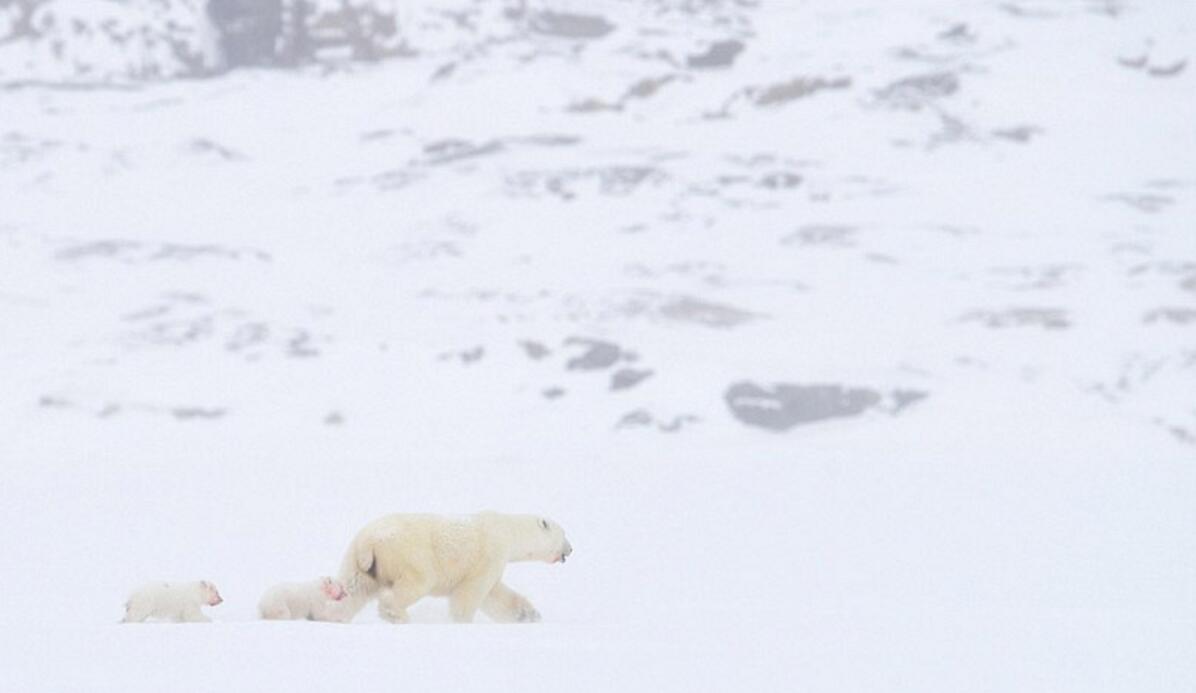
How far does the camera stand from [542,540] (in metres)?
6.45

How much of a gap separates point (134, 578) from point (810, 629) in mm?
5275

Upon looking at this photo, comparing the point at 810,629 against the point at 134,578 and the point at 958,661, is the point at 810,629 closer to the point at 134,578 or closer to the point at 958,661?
the point at 958,661

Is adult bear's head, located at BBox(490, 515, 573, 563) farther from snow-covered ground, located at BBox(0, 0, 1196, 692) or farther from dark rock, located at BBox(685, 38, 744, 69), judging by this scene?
dark rock, located at BBox(685, 38, 744, 69)

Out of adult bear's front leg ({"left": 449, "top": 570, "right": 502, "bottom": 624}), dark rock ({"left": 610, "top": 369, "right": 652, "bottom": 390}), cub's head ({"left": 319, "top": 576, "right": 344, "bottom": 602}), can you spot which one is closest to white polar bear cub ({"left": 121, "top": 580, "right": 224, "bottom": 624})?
cub's head ({"left": 319, "top": 576, "right": 344, "bottom": 602})

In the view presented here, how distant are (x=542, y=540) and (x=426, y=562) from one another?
0.83 m

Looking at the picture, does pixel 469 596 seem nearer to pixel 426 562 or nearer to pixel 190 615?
pixel 426 562

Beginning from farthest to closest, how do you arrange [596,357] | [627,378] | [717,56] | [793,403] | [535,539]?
[717,56] → [596,357] → [627,378] → [793,403] → [535,539]

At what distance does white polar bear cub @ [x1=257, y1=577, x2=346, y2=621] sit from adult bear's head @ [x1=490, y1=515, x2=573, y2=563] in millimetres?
856

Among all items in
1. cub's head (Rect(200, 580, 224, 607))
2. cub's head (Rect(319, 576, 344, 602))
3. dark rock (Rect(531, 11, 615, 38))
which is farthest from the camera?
dark rock (Rect(531, 11, 615, 38))

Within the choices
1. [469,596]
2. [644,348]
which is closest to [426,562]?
[469,596]

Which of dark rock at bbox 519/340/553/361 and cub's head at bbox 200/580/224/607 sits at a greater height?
cub's head at bbox 200/580/224/607

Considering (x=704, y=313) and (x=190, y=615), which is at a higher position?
(x=190, y=615)

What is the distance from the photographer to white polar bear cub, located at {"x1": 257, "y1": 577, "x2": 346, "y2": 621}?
226 inches

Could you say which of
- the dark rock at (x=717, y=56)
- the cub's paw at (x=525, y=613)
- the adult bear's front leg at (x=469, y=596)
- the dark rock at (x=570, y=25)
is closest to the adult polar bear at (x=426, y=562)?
the adult bear's front leg at (x=469, y=596)
